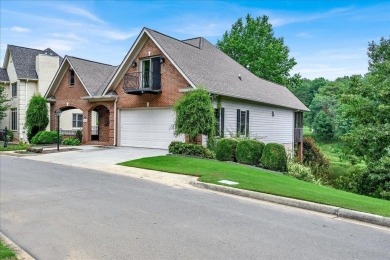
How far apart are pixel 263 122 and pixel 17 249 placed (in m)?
20.6

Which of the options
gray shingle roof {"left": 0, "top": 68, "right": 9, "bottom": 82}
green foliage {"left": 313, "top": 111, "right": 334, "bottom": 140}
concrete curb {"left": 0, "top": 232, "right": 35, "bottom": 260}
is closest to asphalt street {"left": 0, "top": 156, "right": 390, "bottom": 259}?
concrete curb {"left": 0, "top": 232, "right": 35, "bottom": 260}

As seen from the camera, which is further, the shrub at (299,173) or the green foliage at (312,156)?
the green foliage at (312,156)

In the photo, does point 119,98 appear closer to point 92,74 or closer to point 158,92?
point 158,92

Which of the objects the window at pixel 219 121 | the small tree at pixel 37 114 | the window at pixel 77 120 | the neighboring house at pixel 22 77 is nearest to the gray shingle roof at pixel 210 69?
the window at pixel 219 121

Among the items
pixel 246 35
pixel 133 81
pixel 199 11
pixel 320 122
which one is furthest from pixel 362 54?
pixel 133 81

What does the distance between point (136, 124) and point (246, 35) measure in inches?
1022

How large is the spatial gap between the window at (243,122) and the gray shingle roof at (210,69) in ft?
3.52

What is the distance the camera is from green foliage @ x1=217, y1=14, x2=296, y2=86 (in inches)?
1580

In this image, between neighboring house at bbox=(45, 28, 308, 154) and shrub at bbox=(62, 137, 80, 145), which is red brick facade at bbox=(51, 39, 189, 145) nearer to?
neighboring house at bbox=(45, 28, 308, 154)

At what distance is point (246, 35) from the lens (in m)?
42.1

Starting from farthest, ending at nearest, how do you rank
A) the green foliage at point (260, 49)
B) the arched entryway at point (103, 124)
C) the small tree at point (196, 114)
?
1. the green foliage at point (260, 49)
2. the arched entryway at point (103, 124)
3. the small tree at point (196, 114)

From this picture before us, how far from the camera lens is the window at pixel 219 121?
18.3 metres

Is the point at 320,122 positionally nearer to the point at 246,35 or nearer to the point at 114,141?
the point at 246,35

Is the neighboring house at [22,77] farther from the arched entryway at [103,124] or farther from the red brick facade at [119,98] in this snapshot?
the arched entryway at [103,124]
